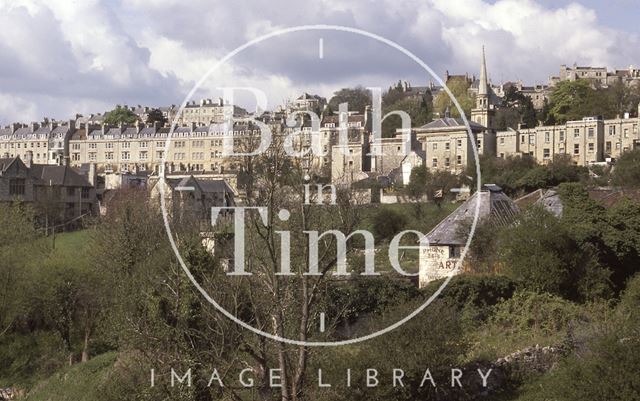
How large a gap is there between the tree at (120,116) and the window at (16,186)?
60126 mm

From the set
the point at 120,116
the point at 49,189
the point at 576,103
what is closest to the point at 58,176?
the point at 49,189

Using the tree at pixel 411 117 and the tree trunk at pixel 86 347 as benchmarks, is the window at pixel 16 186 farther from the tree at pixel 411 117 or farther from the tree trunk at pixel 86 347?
the tree at pixel 411 117

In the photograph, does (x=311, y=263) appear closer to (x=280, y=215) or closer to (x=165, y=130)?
(x=280, y=215)

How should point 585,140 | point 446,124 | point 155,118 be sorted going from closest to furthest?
point 585,140
point 446,124
point 155,118

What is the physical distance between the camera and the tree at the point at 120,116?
113 metres

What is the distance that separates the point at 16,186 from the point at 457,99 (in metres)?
47.0

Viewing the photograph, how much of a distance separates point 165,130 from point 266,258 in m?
86.2

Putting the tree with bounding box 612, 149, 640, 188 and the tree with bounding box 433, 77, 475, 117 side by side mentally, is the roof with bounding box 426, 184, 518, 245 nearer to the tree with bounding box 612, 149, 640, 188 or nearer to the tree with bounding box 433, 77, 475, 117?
the tree with bounding box 612, 149, 640, 188

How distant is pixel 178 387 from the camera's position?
15781mm

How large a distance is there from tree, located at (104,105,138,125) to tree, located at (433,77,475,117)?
1421 inches

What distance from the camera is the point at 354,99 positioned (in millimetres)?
91062

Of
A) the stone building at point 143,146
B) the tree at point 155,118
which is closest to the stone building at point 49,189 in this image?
the stone building at point 143,146

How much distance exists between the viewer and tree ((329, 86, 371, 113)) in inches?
3411

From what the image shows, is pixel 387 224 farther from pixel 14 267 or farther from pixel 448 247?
pixel 14 267
